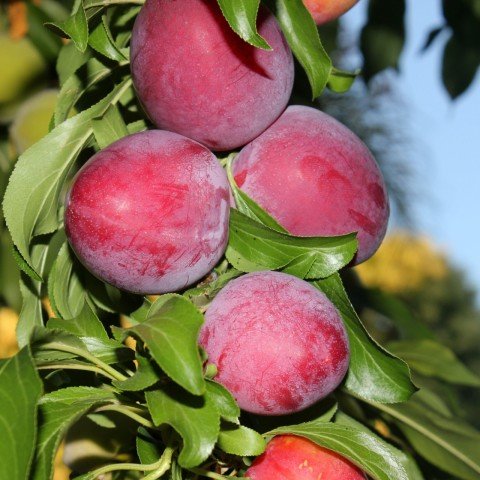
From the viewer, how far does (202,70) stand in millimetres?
596

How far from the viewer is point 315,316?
56 centimetres

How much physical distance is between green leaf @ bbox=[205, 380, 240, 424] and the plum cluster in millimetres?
22

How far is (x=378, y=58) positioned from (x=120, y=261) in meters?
0.99

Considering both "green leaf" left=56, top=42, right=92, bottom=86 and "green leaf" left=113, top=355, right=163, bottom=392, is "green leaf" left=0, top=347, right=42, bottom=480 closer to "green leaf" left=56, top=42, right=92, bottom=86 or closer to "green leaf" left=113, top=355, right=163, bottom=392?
"green leaf" left=113, top=355, right=163, bottom=392

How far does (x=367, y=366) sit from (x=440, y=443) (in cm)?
36

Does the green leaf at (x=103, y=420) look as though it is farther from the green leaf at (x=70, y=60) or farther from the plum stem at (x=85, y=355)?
the green leaf at (x=70, y=60)

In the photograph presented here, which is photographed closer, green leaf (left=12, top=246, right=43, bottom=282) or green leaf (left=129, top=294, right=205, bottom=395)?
green leaf (left=129, top=294, right=205, bottom=395)

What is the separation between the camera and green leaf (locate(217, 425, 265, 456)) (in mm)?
549

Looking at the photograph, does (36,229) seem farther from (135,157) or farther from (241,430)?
(241,430)

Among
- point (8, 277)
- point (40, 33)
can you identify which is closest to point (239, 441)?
point (8, 277)

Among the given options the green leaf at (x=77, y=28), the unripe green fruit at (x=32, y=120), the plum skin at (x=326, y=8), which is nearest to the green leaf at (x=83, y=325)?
the green leaf at (x=77, y=28)

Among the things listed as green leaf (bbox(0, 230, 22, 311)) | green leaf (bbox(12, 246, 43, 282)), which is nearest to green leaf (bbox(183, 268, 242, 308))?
green leaf (bbox(12, 246, 43, 282))

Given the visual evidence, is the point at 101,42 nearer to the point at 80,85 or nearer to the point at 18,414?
the point at 80,85

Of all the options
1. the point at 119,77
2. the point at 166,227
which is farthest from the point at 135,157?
the point at 119,77
